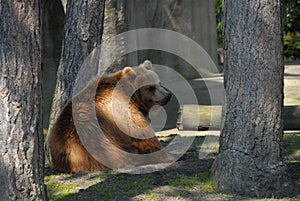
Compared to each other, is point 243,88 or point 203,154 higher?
point 243,88

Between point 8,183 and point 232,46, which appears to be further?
point 232,46

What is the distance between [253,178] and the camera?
4.85 metres

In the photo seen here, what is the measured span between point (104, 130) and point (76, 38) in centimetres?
119

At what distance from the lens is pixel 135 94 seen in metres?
6.71

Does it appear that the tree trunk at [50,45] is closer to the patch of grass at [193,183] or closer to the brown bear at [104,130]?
the brown bear at [104,130]

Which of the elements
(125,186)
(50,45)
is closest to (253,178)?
(125,186)

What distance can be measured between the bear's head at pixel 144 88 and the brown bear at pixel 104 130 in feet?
0.04

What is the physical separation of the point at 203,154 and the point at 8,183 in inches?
115

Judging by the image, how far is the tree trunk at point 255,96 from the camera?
4762mm

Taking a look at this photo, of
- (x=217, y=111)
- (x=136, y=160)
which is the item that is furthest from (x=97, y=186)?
(x=217, y=111)

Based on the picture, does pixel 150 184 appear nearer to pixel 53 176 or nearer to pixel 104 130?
pixel 104 130

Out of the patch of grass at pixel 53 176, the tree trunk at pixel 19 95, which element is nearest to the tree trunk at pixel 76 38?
the patch of grass at pixel 53 176

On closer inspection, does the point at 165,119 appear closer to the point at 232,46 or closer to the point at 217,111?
the point at 217,111

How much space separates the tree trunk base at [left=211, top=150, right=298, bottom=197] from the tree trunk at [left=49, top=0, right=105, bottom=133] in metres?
2.35
